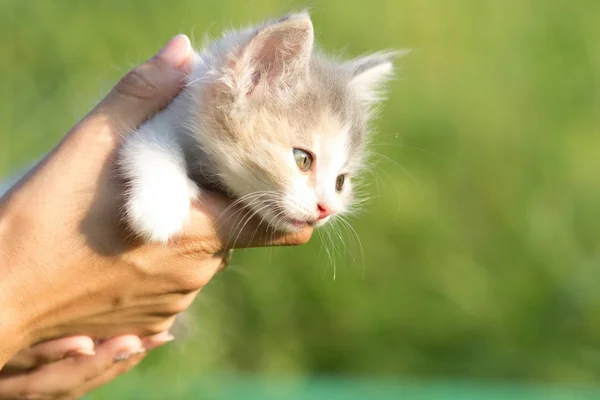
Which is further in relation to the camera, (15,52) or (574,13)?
(574,13)

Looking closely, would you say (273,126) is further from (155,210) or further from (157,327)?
(157,327)

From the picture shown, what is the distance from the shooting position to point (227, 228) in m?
2.02

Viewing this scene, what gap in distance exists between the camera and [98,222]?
6.30 feet

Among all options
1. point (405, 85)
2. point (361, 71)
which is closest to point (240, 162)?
point (361, 71)

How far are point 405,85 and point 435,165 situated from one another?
600mm

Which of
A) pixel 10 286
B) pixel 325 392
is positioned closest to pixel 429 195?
pixel 325 392

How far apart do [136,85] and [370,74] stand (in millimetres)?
727

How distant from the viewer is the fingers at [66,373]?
2246mm

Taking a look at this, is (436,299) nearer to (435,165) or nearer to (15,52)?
(435,165)

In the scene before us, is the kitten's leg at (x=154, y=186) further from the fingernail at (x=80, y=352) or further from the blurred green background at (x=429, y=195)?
the blurred green background at (x=429, y=195)

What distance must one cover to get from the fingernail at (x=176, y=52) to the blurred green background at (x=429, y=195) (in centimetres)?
214

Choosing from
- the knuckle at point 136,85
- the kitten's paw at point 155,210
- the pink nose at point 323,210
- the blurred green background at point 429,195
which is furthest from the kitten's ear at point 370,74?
the blurred green background at point 429,195

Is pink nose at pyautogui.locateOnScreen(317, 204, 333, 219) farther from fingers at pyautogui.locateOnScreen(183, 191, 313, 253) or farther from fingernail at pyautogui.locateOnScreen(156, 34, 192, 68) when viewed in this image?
fingernail at pyautogui.locateOnScreen(156, 34, 192, 68)

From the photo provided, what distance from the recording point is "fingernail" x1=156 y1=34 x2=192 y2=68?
210 centimetres
